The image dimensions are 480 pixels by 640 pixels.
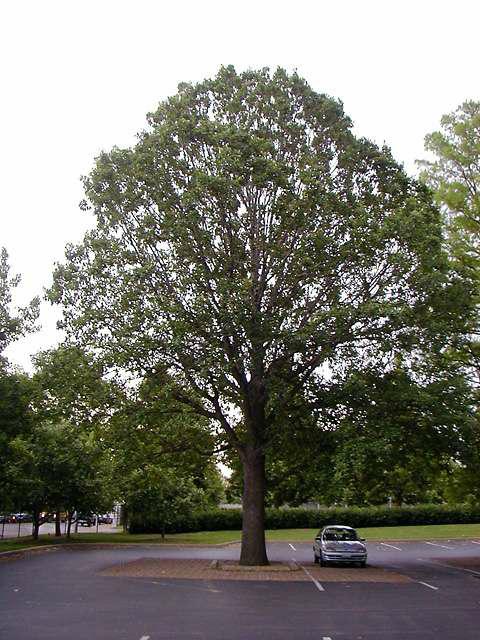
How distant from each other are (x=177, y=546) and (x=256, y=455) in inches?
594

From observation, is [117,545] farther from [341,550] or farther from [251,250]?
[251,250]

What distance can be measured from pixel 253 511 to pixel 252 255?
28.4 feet

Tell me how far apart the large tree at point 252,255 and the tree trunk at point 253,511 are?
5 centimetres

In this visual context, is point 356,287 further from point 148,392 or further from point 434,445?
point 148,392

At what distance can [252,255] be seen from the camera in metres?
22.3

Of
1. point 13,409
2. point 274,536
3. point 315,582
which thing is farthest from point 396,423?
point 274,536

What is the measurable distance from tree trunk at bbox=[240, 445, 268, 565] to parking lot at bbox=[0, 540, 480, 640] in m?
1.50

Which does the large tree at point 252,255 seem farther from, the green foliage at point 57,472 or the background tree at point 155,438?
the green foliage at point 57,472

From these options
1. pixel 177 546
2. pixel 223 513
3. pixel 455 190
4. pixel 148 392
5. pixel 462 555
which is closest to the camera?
pixel 148 392

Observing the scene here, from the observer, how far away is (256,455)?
2350 centimetres

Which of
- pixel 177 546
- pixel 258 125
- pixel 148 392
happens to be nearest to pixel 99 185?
pixel 258 125

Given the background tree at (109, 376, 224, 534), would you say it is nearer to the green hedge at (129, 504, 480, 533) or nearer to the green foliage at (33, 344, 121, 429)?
the green foliage at (33, 344, 121, 429)

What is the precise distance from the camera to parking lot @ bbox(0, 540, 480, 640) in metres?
10.8

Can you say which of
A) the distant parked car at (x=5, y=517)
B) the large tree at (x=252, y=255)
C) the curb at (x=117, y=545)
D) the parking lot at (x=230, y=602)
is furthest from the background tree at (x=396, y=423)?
the distant parked car at (x=5, y=517)
